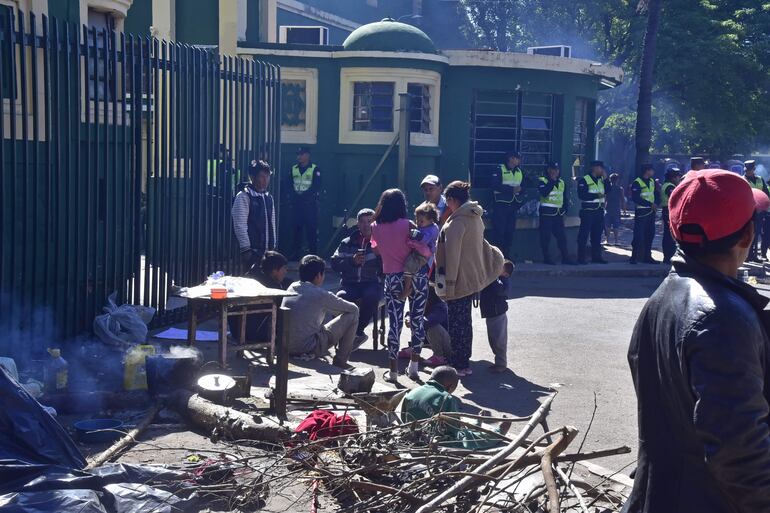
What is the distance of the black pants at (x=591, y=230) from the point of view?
1705 cm

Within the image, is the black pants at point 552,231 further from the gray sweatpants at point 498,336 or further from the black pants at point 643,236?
the gray sweatpants at point 498,336

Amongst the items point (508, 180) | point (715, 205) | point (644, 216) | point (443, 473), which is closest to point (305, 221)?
point (508, 180)

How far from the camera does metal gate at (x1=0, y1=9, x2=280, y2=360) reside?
809cm

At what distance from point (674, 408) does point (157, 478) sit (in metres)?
3.36

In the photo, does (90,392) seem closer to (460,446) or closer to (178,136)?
(460,446)

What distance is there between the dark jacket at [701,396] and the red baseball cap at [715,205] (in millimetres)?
107

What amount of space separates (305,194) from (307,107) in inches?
82.6

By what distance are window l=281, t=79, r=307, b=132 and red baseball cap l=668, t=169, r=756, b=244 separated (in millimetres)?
14474

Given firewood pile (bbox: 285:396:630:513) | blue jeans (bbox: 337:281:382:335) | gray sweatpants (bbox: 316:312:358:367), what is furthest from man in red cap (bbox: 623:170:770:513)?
blue jeans (bbox: 337:281:382:335)

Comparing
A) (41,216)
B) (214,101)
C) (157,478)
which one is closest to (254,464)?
(157,478)

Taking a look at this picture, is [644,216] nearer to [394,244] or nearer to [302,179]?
[302,179]

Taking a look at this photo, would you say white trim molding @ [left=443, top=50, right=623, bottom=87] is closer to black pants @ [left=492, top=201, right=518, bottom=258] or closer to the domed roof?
the domed roof

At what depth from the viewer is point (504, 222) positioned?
16484 mm

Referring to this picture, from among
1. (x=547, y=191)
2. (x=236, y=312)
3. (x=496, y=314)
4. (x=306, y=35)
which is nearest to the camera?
(x=236, y=312)
